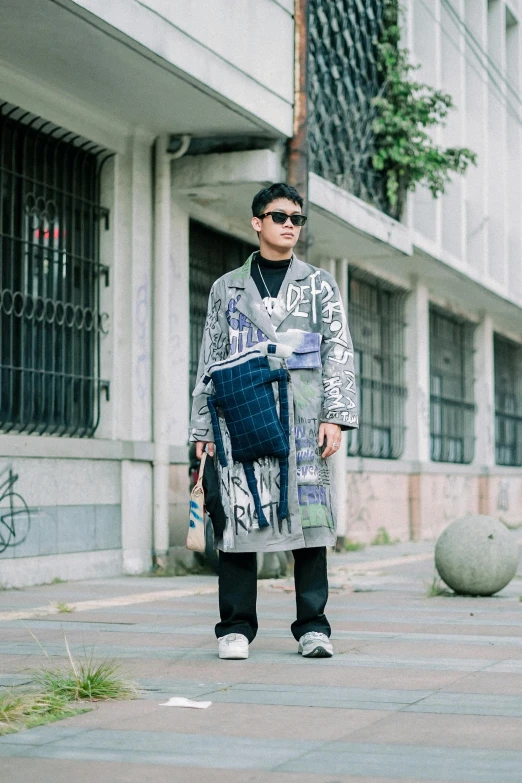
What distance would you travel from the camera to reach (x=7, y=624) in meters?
7.43

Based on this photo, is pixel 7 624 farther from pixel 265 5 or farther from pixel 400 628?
pixel 265 5

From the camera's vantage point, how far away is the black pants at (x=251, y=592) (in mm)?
5867

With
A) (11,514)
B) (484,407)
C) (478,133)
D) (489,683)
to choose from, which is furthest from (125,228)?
(484,407)

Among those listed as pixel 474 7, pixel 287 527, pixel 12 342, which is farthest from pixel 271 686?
pixel 474 7

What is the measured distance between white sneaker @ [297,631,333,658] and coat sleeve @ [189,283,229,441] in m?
0.96

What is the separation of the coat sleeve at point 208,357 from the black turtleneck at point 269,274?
186 mm

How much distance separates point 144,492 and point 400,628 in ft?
16.4

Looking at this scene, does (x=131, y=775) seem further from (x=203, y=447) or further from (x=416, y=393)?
(x=416, y=393)

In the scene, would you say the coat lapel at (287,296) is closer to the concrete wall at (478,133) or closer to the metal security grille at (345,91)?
the metal security grille at (345,91)

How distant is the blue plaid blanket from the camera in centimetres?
574

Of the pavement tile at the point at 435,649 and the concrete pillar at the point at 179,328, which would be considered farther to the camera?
the concrete pillar at the point at 179,328

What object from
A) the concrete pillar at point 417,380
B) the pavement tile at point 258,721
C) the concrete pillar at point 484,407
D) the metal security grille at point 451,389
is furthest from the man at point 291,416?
the concrete pillar at point 484,407

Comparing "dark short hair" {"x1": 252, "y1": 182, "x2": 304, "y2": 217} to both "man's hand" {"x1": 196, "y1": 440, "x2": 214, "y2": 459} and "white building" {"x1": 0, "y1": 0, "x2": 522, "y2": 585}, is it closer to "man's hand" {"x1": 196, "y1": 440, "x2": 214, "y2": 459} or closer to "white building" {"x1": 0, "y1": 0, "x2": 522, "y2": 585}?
"man's hand" {"x1": 196, "y1": 440, "x2": 214, "y2": 459}

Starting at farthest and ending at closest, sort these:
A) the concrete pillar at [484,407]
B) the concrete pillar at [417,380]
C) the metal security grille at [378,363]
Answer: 1. the concrete pillar at [484,407]
2. the concrete pillar at [417,380]
3. the metal security grille at [378,363]
